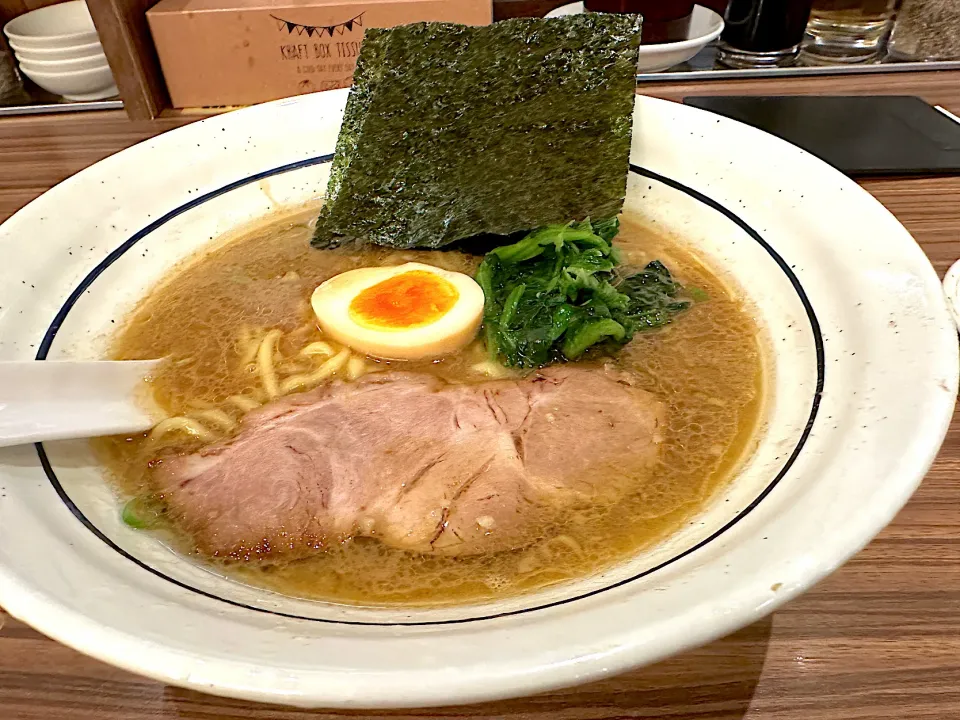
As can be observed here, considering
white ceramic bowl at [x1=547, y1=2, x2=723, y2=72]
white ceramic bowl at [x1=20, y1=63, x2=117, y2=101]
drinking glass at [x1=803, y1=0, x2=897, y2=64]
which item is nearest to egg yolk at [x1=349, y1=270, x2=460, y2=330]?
white ceramic bowl at [x1=547, y1=2, x2=723, y2=72]

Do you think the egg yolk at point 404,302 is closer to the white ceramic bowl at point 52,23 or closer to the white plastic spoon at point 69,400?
the white plastic spoon at point 69,400

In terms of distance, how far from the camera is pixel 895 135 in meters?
1.87

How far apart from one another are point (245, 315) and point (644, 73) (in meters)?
1.65

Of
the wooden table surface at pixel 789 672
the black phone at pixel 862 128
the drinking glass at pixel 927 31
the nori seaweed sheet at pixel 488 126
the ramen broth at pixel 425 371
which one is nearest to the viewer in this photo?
the wooden table surface at pixel 789 672

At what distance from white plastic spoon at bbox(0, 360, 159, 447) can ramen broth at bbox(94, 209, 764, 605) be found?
45mm

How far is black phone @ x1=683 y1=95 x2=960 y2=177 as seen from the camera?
176 centimetres

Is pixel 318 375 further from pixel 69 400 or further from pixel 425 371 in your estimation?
pixel 69 400

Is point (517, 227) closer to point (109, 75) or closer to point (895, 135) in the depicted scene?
point (895, 135)

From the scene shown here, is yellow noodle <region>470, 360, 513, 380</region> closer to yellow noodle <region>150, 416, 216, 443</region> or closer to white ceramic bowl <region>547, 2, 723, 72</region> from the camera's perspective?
yellow noodle <region>150, 416, 216, 443</region>

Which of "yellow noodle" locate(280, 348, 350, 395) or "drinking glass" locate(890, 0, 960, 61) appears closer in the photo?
"yellow noodle" locate(280, 348, 350, 395)

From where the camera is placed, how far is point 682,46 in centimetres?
223

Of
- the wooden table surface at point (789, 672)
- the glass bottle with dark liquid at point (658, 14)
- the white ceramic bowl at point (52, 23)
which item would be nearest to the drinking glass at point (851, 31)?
the glass bottle with dark liquid at point (658, 14)

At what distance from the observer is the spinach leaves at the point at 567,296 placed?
1.35 metres

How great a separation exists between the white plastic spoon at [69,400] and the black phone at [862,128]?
1.77m
